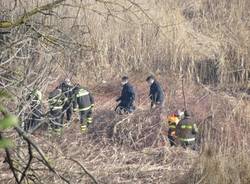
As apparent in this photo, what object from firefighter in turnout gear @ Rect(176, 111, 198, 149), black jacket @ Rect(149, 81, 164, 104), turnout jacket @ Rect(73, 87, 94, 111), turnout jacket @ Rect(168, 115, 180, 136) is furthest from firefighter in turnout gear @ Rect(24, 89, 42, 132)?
black jacket @ Rect(149, 81, 164, 104)

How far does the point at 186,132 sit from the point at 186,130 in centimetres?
4

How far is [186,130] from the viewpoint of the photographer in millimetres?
11047

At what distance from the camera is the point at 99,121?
12.8m

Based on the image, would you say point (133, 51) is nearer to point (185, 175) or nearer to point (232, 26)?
point (232, 26)

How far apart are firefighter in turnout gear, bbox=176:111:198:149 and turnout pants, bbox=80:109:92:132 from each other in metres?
1.93

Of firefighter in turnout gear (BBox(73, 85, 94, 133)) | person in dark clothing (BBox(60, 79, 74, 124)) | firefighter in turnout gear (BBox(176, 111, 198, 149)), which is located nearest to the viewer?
person in dark clothing (BBox(60, 79, 74, 124))

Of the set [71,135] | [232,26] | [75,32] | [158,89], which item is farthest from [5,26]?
[232,26]

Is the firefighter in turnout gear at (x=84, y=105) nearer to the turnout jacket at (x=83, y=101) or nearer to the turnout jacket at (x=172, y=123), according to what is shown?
the turnout jacket at (x=83, y=101)

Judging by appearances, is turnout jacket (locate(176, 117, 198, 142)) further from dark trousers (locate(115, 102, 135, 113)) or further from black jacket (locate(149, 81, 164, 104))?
black jacket (locate(149, 81, 164, 104))

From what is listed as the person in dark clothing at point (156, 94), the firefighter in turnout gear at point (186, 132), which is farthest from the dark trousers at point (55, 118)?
the person in dark clothing at point (156, 94)

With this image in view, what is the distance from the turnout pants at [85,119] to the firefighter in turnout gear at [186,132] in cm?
193

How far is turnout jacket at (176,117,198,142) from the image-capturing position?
1092cm

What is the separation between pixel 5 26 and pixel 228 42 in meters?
14.7

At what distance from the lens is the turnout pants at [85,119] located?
38.9 feet
